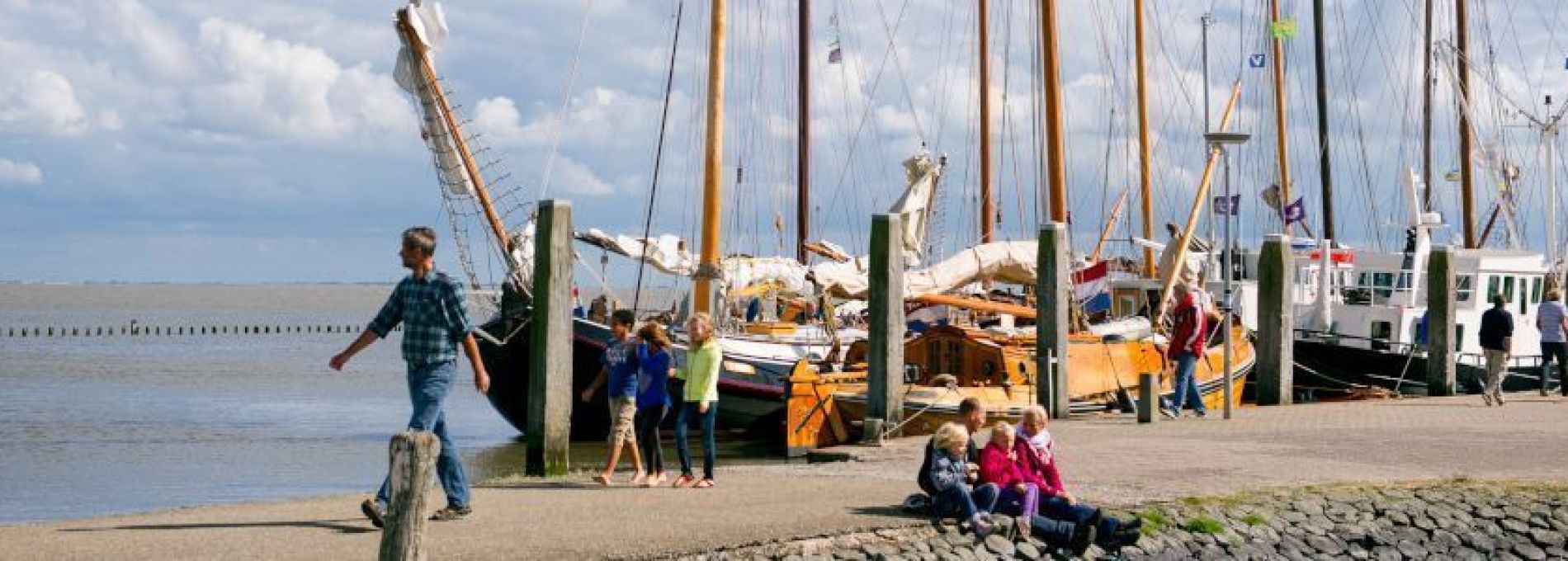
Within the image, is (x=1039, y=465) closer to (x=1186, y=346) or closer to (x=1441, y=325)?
(x=1186, y=346)

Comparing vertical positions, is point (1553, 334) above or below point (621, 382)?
above

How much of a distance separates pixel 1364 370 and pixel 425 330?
86.9 ft

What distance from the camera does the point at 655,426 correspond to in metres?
14.5

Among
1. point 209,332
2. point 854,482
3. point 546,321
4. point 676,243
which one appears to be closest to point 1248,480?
point 854,482

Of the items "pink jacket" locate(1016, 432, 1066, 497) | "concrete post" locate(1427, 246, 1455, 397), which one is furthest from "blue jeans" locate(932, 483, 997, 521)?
"concrete post" locate(1427, 246, 1455, 397)

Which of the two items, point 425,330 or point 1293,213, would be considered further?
point 1293,213

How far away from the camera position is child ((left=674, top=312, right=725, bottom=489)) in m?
14.3

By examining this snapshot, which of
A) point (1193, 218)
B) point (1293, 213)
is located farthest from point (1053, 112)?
point (1293, 213)

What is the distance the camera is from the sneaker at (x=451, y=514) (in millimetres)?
12164

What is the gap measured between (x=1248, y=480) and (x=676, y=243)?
787 inches

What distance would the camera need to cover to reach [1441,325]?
1087 inches

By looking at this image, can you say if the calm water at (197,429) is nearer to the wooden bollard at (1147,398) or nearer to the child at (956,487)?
the wooden bollard at (1147,398)

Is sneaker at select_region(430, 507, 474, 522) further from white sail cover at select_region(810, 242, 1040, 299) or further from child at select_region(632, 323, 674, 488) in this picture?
white sail cover at select_region(810, 242, 1040, 299)

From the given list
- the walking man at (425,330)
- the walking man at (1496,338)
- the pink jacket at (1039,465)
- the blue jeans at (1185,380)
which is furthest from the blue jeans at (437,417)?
the walking man at (1496,338)
